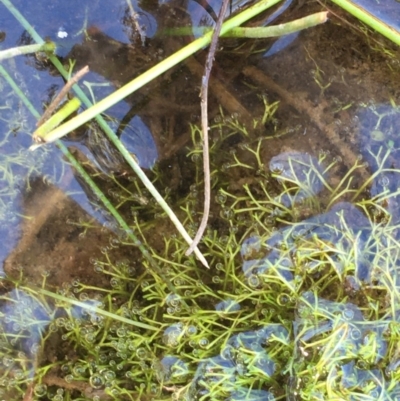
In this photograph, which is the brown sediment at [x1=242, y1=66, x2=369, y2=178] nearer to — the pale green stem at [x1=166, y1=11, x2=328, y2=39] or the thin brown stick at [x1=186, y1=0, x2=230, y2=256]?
the pale green stem at [x1=166, y1=11, x2=328, y2=39]

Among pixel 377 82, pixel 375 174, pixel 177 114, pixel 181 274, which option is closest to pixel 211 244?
pixel 181 274

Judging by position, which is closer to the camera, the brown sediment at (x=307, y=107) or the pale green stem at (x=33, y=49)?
the pale green stem at (x=33, y=49)

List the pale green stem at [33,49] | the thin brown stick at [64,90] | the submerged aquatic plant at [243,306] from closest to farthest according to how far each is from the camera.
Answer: the thin brown stick at [64,90], the pale green stem at [33,49], the submerged aquatic plant at [243,306]

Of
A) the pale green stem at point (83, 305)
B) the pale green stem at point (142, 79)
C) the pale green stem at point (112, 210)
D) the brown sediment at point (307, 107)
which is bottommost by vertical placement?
the pale green stem at point (83, 305)

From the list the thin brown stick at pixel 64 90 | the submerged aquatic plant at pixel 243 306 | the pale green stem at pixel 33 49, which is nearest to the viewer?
the thin brown stick at pixel 64 90

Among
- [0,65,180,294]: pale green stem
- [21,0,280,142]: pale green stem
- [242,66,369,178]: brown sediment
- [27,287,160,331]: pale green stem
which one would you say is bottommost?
[27,287,160,331]: pale green stem

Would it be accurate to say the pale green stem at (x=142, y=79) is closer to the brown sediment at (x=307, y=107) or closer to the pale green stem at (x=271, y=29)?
the pale green stem at (x=271, y=29)

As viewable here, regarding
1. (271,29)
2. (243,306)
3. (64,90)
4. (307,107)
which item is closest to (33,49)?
(64,90)

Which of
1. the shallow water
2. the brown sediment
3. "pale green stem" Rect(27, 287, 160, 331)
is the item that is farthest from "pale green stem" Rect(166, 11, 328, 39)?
"pale green stem" Rect(27, 287, 160, 331)

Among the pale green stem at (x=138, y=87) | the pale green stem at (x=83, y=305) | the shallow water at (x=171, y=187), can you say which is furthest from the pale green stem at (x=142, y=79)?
the pale green stem at (x=83, y=305)
